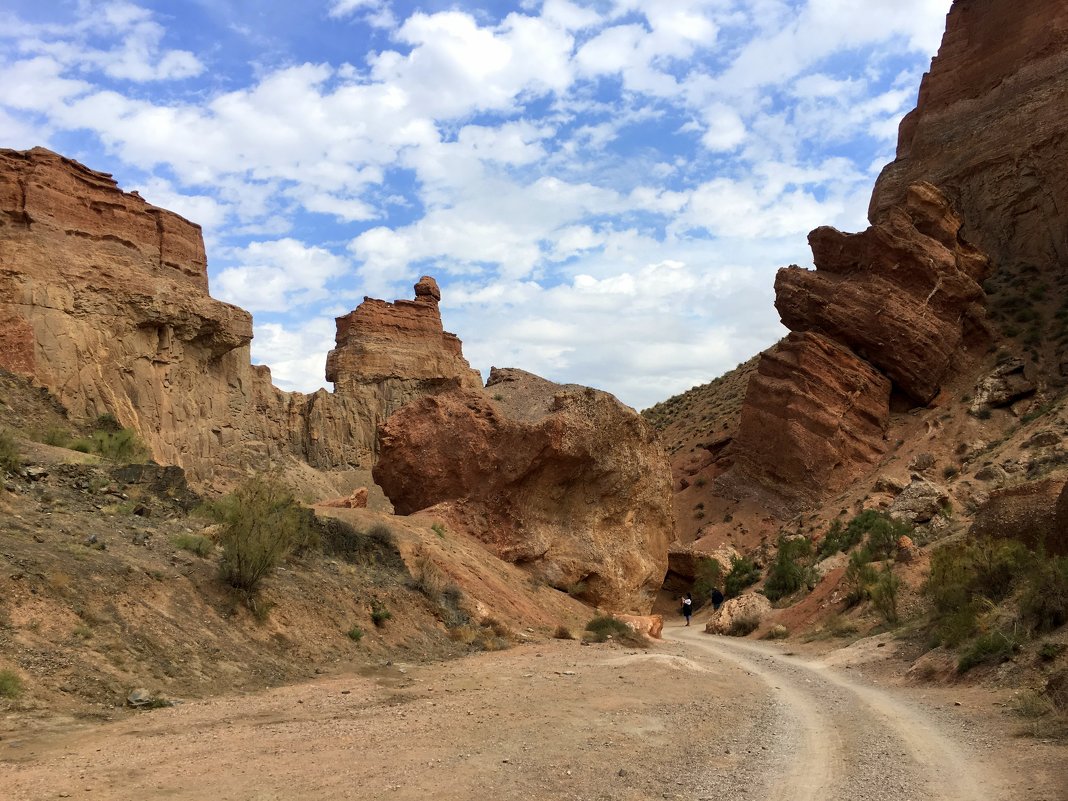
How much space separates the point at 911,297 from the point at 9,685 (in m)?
40.1

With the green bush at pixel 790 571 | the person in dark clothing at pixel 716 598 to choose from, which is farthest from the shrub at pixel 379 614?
the person in dark clothing at pixel 716 598

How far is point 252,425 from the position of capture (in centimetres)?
3731

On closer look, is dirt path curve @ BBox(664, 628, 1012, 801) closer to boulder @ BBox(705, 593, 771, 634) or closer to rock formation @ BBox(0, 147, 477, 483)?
boulder @ BBox(705, 593, 771, 634)

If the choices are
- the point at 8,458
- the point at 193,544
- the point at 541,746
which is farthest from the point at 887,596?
the point at 8,458

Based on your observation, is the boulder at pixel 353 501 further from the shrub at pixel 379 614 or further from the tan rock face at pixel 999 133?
the tan rock face at pixel 999 133

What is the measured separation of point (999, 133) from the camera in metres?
45.9

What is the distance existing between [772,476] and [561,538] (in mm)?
22752

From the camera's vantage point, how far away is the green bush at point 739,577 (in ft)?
113

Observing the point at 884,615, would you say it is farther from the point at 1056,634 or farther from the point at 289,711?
the point at 289,711

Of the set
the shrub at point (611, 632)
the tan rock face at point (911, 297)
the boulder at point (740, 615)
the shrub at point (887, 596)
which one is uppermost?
the tan rock face at point (911, 297)

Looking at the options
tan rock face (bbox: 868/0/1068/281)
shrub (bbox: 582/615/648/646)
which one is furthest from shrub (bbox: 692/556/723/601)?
tan rock face (bbox: 868/0/1068/281)

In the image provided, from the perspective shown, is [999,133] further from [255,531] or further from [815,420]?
[255,531]

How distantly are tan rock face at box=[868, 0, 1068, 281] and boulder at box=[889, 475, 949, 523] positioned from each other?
20.3 m

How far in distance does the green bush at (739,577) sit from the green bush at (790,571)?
3.17 ft
